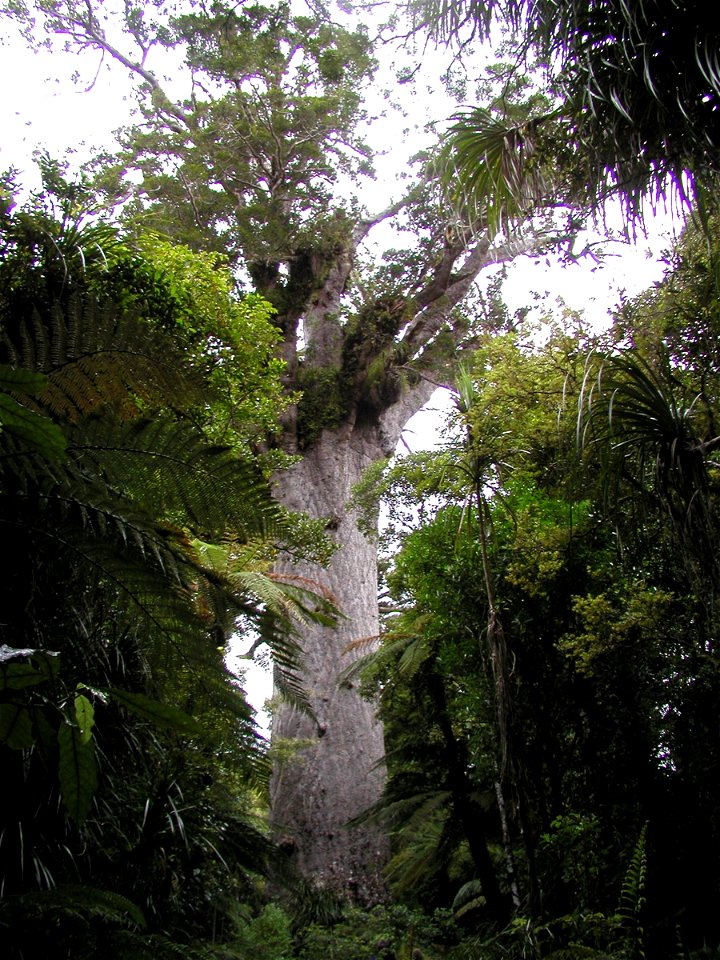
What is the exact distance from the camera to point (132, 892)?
3.20m

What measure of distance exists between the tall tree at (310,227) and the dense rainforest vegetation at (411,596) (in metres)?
2.73

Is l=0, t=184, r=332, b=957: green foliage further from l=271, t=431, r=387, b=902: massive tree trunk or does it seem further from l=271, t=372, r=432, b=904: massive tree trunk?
l=271, t=431, r=387, b=902: massive tree trunk

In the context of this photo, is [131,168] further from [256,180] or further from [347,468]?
[347,468]

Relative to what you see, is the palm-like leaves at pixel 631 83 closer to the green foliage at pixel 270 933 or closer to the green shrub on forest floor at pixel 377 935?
the green shrub on forest floor at pixel 377 935

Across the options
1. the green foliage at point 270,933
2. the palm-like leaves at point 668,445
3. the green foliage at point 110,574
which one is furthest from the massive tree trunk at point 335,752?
the palm-like leaves at point 668,445

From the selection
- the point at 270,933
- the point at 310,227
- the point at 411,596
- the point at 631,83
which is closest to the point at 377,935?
the point at 270,933

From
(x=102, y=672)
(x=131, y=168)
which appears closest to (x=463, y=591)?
(x=102, y=672)

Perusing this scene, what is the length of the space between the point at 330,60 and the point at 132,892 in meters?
10.5

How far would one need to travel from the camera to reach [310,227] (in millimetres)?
9781

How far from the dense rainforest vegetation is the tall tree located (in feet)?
8.96

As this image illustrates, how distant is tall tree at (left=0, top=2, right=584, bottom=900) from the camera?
862 cm

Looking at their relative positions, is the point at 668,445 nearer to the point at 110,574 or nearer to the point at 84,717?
the point at 110,574

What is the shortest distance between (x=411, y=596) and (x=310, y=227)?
6.40 meters

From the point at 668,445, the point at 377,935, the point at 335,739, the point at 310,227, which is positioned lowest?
the point at 377,935
